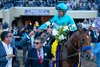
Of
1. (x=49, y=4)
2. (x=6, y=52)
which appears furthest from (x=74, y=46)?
(x=49, y=4)

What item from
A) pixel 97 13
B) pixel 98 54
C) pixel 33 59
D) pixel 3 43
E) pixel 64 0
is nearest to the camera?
pixel 98 54

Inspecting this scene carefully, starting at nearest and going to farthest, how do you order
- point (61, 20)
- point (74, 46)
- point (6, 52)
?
point (6, 52) → point (74, 46) → point (61, 20)

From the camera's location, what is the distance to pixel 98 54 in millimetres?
6512

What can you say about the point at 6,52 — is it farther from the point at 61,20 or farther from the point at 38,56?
the point at 61,20

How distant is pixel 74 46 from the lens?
792 centimetres

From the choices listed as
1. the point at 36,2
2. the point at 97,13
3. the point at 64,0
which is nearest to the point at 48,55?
the point at 97,13

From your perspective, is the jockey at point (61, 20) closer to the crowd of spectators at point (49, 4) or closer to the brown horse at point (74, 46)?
the brown horse at point (74, 46)

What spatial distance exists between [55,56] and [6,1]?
24059mm

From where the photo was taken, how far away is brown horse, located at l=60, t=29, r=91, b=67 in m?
7.61

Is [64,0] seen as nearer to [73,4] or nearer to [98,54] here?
[73,4]

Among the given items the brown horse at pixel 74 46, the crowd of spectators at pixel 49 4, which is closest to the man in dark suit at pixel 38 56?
the brown horse at pixel 74 46

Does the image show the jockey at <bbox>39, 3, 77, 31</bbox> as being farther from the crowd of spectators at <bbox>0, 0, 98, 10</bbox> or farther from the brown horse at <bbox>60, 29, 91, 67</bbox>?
the crowd of spectators at <bbox>0, 0, 98, 10</bbox>

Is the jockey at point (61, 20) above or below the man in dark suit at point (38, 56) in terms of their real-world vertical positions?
above

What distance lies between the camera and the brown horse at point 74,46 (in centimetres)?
761
